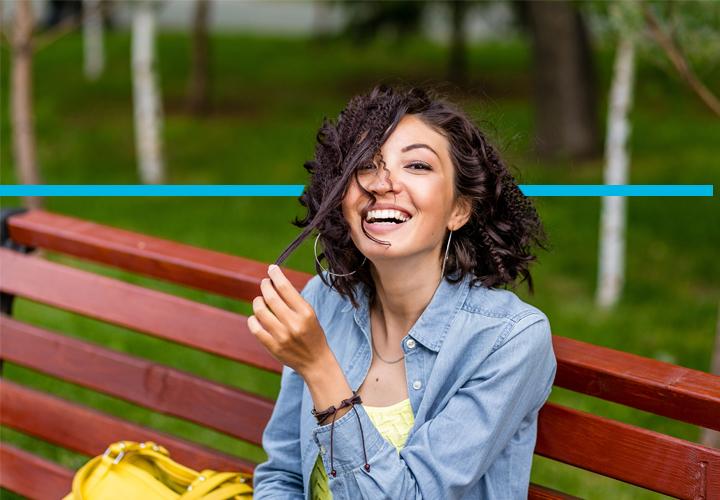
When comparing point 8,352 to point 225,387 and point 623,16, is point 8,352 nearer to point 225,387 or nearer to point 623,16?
point 225,387

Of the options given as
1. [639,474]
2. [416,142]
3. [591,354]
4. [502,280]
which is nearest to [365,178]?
[416,142]

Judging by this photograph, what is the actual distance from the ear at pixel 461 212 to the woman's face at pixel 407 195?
0.02 meters

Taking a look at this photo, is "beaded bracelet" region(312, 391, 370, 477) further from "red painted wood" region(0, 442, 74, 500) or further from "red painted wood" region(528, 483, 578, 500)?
"red painted wood" region(0, 442, 74, 500)

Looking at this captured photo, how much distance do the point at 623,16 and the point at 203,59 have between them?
7.79 meters

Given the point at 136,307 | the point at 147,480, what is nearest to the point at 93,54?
the point at 136,307

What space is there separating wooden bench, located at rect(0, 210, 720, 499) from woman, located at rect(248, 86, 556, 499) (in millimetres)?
141

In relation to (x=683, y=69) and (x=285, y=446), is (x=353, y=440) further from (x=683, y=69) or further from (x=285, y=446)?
(x=683, y=69)

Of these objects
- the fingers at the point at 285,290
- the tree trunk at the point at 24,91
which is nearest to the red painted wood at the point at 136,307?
the fingers at the point at 285,290

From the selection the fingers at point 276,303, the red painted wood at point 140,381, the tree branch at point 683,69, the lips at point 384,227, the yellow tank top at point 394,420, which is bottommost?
the red painted wood at point 140,381

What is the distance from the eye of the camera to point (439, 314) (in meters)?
2.28

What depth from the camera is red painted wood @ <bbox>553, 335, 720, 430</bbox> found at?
2176 mm

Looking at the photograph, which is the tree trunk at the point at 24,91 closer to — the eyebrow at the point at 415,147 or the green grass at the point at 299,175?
the green grass at the point at 299,175

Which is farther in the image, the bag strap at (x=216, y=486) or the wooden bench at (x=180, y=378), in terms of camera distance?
the bag strap at (x=216, y=486)

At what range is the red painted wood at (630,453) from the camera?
220 cm
